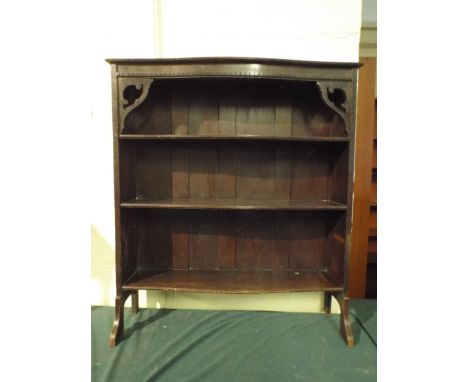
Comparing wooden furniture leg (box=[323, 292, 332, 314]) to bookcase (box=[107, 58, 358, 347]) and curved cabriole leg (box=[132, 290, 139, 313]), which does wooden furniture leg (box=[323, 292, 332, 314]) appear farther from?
curved cabriole leg (box=[132, 290, 139, 313])

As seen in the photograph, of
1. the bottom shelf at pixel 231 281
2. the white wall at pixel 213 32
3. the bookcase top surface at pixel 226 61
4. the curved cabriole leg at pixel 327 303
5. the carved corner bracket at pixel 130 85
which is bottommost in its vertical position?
the curved cabriole leg at pixel 327 303

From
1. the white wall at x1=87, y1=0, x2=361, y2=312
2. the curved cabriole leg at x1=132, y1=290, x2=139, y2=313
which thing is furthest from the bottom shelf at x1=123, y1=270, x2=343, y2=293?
the white wall at x1=87, y1=0, x2=361, y2=312

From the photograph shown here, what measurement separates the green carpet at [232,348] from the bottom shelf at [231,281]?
0.24m

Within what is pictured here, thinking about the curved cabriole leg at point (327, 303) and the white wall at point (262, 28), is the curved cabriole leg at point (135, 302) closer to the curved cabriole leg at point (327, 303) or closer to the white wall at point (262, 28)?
the curved cabriole leg at point (327, 303)

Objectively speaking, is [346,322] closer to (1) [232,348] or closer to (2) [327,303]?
(2) [327,303]

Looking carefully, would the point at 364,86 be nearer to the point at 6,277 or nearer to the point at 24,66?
the point at 24,66

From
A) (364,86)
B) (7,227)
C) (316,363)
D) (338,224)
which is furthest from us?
(364,86)

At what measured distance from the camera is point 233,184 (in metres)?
1.34

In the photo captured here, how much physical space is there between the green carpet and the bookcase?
18 cm

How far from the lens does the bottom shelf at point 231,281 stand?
1145 millimetres

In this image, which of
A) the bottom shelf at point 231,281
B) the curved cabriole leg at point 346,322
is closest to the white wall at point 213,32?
the bottom shelf at point 231,281
